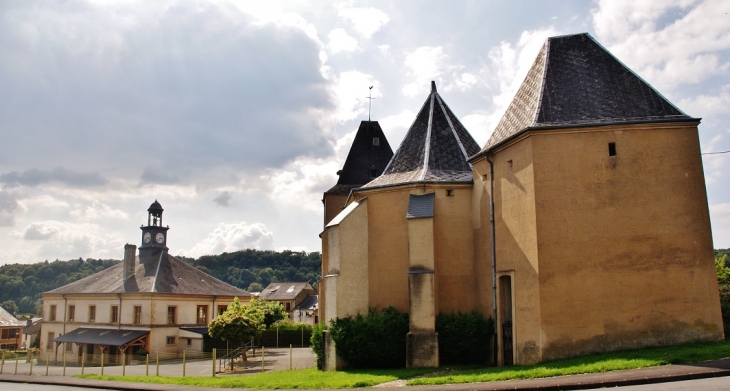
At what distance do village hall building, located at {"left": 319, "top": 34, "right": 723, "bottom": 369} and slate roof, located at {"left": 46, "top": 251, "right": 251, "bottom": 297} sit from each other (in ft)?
90.6

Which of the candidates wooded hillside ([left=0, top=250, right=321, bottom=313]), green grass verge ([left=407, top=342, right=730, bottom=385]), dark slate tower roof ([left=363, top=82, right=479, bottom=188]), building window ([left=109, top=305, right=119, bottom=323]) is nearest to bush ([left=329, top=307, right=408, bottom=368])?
green grass verge ([left=407, top=342, right=730, bottom=385])

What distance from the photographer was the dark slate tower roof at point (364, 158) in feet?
119

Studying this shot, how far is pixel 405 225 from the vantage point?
23.1m

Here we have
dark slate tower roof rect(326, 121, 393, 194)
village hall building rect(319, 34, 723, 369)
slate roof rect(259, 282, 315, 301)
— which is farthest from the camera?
slate roof rect(259, 282, 315, 301)

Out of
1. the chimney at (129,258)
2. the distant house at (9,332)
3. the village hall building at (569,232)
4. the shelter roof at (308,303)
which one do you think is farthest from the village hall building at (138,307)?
the shelter roof at (308,303)

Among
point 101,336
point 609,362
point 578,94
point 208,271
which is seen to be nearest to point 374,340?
point 609,362

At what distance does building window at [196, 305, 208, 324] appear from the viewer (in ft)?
155

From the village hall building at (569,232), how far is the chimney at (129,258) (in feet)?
104

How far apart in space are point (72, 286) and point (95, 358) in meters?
11.1

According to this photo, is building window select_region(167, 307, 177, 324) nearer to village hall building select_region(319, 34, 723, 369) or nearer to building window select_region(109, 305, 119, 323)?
building window select_region(109, 305, 119, 323)

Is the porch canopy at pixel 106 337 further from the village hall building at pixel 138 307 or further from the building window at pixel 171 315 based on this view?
the building window at pixel 171 315

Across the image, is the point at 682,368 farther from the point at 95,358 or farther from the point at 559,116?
the point at 95,358

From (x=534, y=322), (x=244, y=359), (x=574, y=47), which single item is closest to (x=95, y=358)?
(x=244, y=359)

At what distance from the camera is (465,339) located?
66.9 ft
